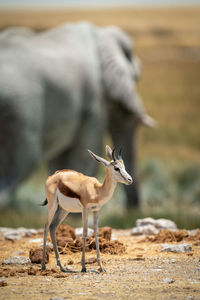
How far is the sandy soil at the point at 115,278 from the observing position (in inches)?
143

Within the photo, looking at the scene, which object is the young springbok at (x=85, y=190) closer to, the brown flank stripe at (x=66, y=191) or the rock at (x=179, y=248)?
the brown flank stripe at (x=66, y=191)

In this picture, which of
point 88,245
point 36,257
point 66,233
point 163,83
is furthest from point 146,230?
point 163,83

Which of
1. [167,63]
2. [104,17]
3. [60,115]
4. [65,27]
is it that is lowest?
[60,115]

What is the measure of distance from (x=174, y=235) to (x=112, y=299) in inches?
76.1

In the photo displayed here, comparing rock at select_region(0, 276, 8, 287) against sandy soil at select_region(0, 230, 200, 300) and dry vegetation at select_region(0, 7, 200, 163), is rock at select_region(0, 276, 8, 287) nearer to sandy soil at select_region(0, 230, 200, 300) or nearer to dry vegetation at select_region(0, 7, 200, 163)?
sandy soil at select_region(0, 230, 200, 300)

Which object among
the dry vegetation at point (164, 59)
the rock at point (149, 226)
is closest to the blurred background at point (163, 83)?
the dry vegetation at point (164, 59)

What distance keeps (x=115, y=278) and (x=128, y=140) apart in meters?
6.59

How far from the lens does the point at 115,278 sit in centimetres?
398

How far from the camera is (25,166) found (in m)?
8.05

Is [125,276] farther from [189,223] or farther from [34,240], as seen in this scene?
[189,223]

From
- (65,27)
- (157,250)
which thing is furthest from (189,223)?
(65,27)

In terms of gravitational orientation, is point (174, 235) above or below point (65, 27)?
below

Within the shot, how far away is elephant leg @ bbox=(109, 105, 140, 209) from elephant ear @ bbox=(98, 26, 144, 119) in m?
0.25

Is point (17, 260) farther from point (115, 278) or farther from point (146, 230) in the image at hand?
point (146, 230)
